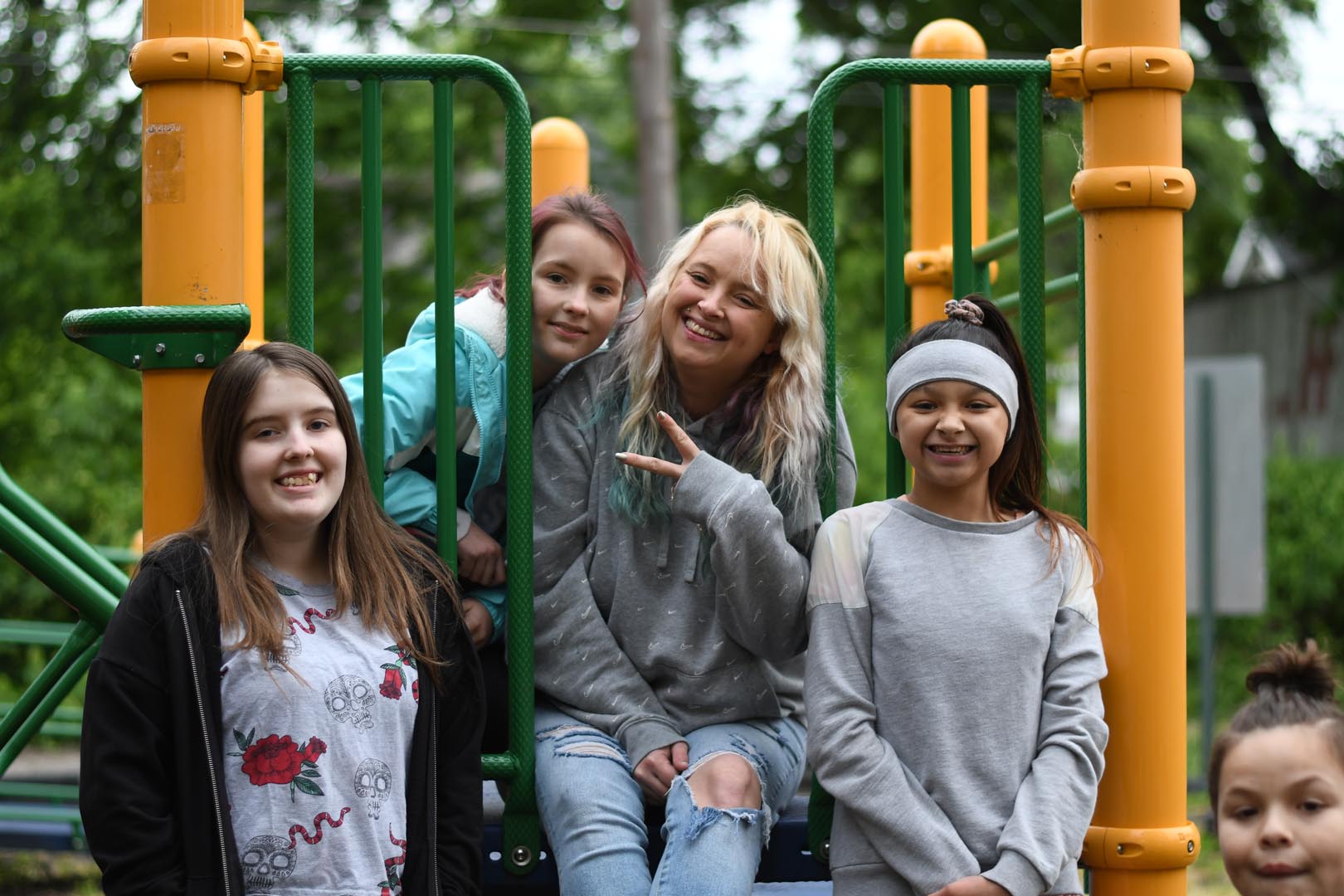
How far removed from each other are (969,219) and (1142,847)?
3.48 feet

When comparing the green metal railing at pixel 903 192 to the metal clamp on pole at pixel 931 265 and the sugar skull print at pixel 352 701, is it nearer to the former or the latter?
the sugar skull print at pixel 352 701

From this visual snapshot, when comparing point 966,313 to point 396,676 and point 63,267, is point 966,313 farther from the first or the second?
point 63,267

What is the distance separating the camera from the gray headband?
7.95 ft

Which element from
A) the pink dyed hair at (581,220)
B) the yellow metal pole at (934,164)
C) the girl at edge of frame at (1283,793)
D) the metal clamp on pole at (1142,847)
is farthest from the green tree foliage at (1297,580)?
the girl at edge of frame at (1283,793)

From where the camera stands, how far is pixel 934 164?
434cm

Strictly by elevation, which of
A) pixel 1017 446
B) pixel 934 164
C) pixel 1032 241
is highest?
pixel 934 164

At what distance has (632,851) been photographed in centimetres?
242

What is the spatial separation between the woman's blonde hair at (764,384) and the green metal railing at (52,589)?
1081 millimetres

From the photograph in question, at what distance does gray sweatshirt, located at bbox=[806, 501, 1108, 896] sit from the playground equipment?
0.17 metres

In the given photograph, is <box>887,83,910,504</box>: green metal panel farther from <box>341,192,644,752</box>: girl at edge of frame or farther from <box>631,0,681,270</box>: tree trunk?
<box>631,0,681,270</box>: tree trunk

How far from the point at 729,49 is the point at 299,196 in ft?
34.3

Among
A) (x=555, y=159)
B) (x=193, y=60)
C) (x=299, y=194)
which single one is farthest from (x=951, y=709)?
(x=555, y=159)

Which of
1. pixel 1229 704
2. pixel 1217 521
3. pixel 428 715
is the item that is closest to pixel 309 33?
pixel 1217 521

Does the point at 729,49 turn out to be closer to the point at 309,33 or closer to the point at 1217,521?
the point at 309,33
